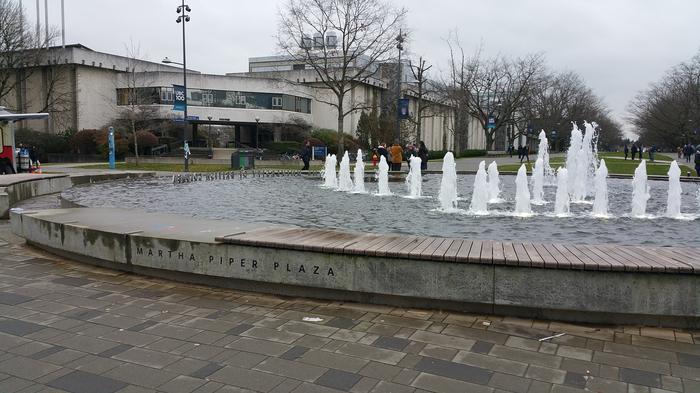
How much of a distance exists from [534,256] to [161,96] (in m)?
59.7

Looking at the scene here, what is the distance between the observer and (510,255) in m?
4.99

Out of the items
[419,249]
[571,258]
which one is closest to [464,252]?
[419,249]

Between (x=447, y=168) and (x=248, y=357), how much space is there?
10332 millimetres

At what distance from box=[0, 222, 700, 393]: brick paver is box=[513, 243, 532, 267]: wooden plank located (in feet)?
1.77

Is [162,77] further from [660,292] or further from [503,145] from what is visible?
[503,145]

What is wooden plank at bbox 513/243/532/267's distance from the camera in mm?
4711

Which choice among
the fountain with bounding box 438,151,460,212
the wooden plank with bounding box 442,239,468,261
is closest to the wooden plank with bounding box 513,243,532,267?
the wooden plank with bounding box 442,239,468,261

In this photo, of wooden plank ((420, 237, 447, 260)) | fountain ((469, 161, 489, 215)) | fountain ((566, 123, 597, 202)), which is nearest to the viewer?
wooden plank ((420, 237, 447, 260))

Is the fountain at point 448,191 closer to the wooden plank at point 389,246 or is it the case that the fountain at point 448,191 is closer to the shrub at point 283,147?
the wooden plank at point 389,246

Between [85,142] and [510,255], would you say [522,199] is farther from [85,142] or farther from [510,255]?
[85,142]

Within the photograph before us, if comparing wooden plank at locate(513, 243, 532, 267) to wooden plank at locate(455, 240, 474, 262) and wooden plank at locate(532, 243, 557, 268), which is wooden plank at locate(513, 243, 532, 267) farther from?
wooden plank at locate(455, 240, 474, 262)

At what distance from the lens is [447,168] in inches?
537

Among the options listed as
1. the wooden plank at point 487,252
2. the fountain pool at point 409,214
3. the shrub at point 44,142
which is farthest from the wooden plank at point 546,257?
the shrub at point 44,142

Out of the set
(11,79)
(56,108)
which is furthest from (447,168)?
(11,79)
